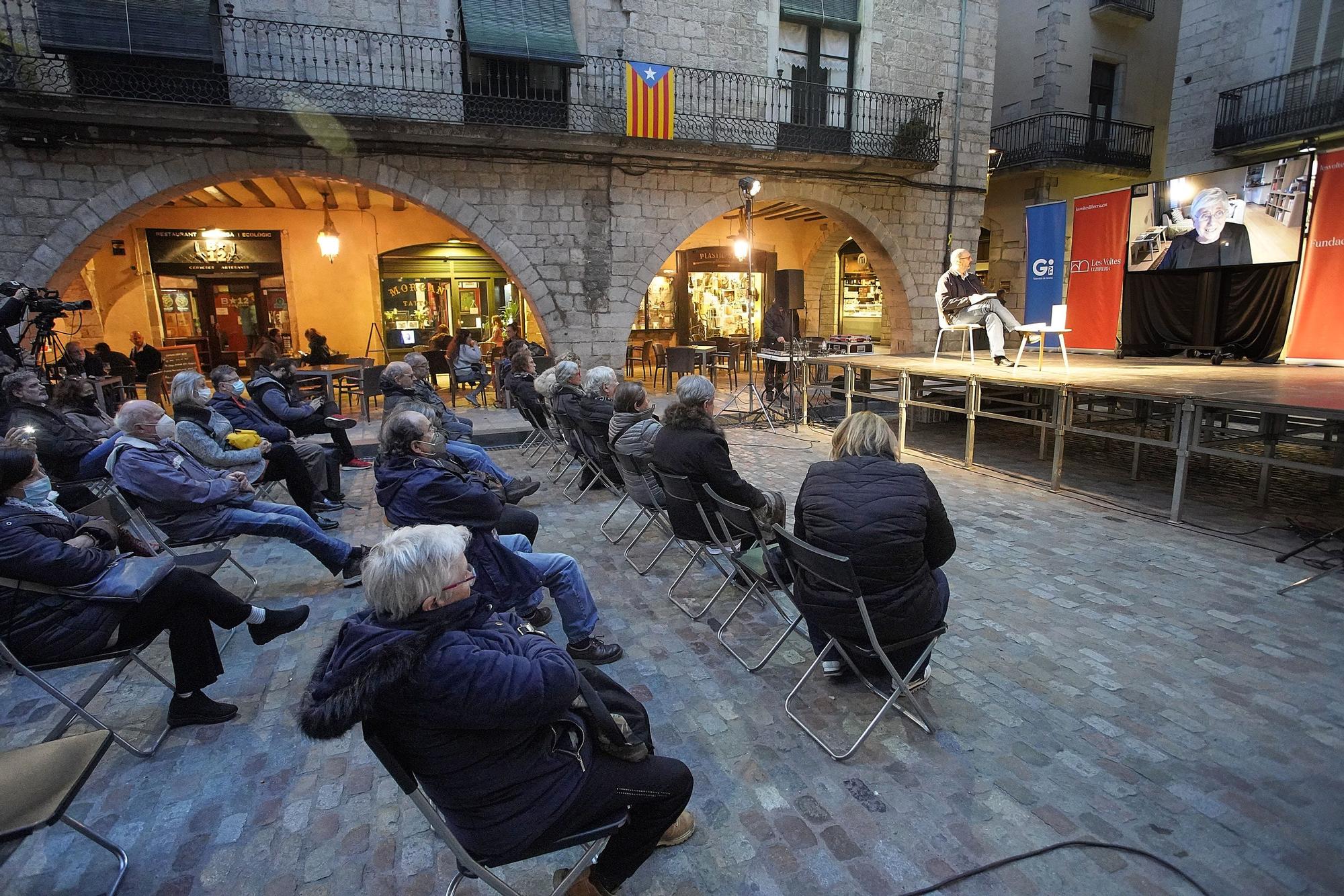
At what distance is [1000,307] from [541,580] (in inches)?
281

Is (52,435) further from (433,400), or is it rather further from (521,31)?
(521,31)

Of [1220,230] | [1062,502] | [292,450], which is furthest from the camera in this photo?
[1220,230]

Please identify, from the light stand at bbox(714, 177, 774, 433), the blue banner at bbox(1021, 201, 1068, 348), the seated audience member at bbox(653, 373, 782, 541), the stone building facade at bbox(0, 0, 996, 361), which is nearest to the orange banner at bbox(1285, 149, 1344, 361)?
the blue banner at bbox(1021, 201, 1068, 348)

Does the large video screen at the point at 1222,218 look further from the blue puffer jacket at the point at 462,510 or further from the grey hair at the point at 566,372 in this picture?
the blue puffer jacket at the point at 462,510

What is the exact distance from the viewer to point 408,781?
157 cm

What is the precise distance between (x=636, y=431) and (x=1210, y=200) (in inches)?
397

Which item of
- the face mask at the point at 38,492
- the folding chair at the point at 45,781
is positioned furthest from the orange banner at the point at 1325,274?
the face mask at the point at 38,492

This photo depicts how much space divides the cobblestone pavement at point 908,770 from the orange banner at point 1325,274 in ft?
22.7

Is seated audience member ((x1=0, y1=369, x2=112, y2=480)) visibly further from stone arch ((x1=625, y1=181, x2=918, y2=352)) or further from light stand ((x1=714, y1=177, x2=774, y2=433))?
stone arch ((x1=625, y1=181, x2=918, y2=352))

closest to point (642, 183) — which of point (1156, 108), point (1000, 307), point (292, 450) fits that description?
point (1000, 307)

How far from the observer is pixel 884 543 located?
2.60 metres

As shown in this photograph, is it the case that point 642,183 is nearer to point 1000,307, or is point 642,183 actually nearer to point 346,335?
point 1000,307

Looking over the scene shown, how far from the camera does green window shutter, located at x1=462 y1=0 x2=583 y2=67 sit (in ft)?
30.7

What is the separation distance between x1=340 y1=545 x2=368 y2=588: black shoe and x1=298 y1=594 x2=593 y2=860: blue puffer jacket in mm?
2685
